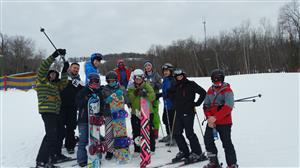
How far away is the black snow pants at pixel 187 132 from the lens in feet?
14.7

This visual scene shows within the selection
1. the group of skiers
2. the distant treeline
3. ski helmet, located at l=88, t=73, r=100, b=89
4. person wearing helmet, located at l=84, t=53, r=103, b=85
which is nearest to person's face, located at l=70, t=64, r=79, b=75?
the group of skiers

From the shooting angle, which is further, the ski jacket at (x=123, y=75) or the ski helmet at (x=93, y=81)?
the ski jacket at (x=123, y=75)

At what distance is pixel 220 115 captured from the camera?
3.96 metres

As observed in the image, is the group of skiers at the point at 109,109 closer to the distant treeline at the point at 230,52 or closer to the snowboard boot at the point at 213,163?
the snowboard boot at the point at 213,163

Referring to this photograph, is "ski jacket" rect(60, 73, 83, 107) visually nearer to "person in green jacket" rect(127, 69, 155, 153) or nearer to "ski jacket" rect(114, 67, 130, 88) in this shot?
"person in green jacket" rect(127, 69, 155, 153)

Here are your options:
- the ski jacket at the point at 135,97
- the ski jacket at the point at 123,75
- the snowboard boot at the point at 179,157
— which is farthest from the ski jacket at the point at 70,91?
the snowboard boot at the point at 179,157

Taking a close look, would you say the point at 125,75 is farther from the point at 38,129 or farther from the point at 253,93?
the point at 253,93

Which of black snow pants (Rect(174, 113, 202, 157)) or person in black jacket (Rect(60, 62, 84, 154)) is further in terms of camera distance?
person in black jacket (Rect(60, 62, 84, 154))

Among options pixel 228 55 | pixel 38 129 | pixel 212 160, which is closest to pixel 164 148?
pixel 212 160

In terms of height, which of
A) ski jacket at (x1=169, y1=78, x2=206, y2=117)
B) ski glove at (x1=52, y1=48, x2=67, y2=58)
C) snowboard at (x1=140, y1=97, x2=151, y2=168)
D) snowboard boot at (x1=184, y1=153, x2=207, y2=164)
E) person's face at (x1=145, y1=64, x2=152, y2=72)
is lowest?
snowboard boot at (x1=184, y1=153, x2=207, y2=164)

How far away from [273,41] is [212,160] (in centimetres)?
4931

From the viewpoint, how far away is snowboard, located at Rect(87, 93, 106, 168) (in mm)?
4355

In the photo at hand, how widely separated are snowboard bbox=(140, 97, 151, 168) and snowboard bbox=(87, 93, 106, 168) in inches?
28.9

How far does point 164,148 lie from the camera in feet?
18.3
